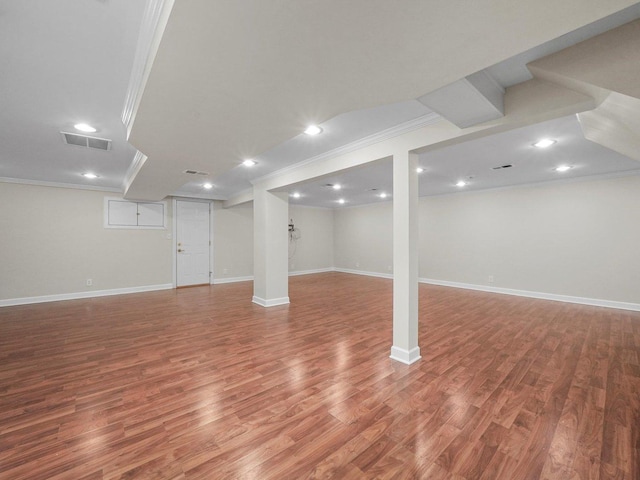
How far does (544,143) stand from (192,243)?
7.58 metres

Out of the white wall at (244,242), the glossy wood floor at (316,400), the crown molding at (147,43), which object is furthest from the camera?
the white wall at (244,242)

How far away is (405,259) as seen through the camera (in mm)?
2754

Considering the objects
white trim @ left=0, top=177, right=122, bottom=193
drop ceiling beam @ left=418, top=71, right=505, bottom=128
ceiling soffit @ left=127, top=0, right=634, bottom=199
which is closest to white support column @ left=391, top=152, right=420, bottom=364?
drop ceiling beam @ left=418, top=71, right=505, bottom=128

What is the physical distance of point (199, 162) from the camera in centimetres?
314

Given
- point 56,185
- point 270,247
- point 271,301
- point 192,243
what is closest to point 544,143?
point 270,247

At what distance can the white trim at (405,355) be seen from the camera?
270cm

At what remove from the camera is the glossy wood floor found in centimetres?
150

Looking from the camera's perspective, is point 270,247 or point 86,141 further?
point 270,247

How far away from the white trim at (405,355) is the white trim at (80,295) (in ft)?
20.2

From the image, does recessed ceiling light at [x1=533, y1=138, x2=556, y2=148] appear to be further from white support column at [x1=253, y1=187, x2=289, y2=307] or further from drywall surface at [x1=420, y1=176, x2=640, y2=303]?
white support column at [x1=253, y1=187, x2=289, y2=307]

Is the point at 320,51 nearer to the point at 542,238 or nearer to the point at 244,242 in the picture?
the point at 542,238

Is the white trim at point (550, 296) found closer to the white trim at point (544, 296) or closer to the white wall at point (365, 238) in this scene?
the white trim at point (544, 296)

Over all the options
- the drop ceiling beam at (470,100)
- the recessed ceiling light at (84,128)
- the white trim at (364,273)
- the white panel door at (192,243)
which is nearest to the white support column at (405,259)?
the drop ceiling beam at (470,100)

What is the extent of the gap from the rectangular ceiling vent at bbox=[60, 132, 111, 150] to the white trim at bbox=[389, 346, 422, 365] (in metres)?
4.14
